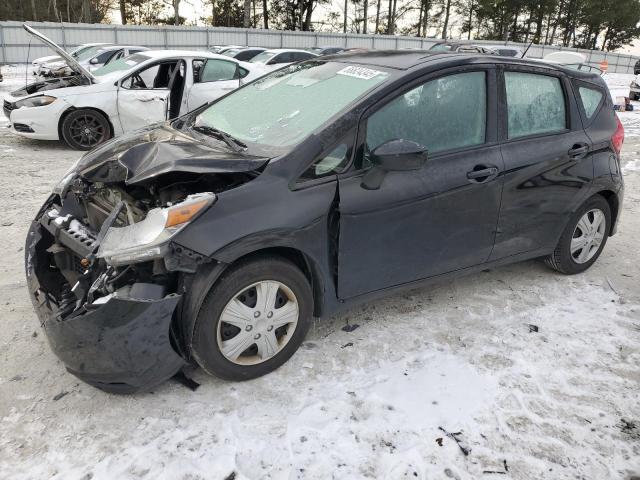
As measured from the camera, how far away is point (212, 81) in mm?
8812

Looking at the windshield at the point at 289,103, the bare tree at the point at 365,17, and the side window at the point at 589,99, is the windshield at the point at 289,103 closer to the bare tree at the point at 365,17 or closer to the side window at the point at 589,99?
the side window at the point at 589,99

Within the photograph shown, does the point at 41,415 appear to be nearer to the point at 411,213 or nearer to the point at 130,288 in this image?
the point at 130,288

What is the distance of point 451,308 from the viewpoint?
376 centimetres

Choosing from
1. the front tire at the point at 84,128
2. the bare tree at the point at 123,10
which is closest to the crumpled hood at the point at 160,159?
the front tire at the point at 84,128

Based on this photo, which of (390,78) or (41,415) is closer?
(41,415)

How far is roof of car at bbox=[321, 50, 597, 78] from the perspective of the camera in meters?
3.28

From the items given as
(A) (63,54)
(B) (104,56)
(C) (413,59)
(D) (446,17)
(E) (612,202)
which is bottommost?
(E) (612,202)

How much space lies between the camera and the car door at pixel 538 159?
11.7 ft

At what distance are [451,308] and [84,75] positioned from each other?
6850 millimetres

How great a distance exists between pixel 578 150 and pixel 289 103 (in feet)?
6.99

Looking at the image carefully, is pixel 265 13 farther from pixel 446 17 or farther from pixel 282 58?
pixel 282 58

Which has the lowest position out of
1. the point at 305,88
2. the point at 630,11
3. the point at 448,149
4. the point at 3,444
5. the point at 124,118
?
the point at 3,444

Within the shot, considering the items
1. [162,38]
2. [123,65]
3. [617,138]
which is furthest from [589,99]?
[162,38]

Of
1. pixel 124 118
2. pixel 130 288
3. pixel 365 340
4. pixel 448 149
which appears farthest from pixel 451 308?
pixel 124 118
